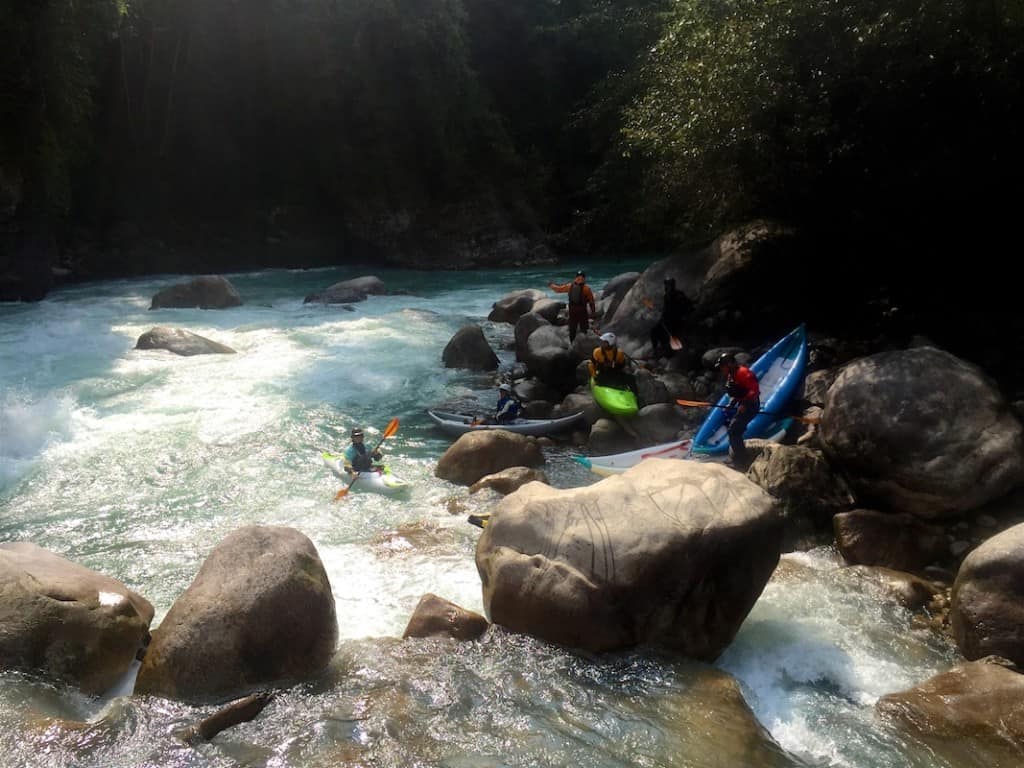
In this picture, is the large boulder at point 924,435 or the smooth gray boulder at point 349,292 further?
the smooth gray boulder at point 349,292

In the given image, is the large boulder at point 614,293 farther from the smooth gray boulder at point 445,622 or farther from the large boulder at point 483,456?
the smooth gray boulder at point 445,622

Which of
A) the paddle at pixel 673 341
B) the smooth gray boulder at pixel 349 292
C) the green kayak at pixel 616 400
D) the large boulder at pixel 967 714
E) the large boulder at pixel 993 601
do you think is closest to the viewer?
the large boulder at pixel 967 714

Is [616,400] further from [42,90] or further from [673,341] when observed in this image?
[42,90]

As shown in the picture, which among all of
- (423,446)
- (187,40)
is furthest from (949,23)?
(187,40)

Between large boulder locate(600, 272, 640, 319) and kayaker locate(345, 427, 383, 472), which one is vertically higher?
large boulder locate(600, 272, 640, 319)

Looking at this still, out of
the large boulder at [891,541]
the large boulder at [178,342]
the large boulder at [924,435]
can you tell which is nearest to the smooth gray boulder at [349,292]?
the large boulder at [178,342]

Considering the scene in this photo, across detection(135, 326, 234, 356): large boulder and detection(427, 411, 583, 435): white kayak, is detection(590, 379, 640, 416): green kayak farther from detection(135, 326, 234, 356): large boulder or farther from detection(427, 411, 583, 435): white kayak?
detection(135, 326, 234, 356): large boulder

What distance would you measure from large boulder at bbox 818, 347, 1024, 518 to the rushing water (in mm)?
885

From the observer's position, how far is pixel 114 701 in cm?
413

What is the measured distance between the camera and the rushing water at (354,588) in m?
3.85

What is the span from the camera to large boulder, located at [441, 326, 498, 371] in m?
12.0

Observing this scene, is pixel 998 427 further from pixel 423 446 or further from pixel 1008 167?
pixel 423 446

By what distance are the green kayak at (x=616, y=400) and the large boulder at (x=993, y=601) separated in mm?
4309

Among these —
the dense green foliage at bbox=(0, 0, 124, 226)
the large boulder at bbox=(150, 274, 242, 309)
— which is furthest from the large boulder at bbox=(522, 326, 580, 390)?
the dense green foliage at bbox=(0, 0, 124, 226)
